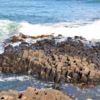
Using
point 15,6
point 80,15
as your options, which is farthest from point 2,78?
point 15,6

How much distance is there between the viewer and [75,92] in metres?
14.8

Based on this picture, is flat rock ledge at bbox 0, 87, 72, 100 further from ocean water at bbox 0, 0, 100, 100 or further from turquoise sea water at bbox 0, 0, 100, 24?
turquoise sea water at bbox 0, 0, 100, 24

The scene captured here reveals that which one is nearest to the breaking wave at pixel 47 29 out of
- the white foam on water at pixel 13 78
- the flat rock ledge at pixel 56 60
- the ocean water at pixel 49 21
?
the ocean water at pixel 49 21

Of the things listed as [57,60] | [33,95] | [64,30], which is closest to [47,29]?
[64,30]

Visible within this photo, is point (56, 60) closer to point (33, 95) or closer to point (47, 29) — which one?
point (33, 95)

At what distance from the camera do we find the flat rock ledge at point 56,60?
53.2ft

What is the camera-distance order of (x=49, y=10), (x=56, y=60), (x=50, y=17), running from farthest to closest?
(x=49, y=10) < (x=50, y=17) < (x=56, y=60)

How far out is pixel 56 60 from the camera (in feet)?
55.7

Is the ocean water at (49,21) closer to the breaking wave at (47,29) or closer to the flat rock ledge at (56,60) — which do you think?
the breaking wave at (47,29)

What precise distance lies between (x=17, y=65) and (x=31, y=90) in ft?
20.5

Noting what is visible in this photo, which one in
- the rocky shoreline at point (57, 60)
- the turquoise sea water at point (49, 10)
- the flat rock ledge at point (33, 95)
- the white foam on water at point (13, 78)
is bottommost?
the white foam on water at point (13, 78)

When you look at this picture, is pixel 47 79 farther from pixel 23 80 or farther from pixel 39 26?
pixel 39 26

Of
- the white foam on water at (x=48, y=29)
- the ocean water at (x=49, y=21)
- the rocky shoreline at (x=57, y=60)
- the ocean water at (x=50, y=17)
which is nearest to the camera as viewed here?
the ocean water at (x=49, y=21)

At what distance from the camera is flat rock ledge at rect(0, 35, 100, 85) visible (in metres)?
16.2
